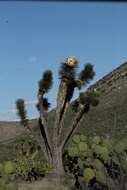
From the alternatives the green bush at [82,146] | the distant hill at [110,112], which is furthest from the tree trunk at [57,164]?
the distant hill at [110,112]

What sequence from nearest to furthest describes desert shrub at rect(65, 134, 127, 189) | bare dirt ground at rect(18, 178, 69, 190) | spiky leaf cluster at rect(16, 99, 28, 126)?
desert shrub at rect(65, 134, 127, 189), bare dirt ground at rect(18, 178, 69, 190), spiky leaf cluster at rect(16, 99, 28, 126)

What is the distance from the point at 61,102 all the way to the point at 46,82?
124cm

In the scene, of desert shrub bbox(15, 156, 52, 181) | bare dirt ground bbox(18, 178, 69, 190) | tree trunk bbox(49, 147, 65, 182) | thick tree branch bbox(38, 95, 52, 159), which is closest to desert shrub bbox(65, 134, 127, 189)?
bare dirt ground bbox(18, 178, 69, 190)

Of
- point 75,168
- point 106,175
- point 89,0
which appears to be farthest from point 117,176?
point 89,0

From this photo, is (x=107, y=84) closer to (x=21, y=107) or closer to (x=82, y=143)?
(x=21, y=107)

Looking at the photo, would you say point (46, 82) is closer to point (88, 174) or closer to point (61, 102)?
point (61, 102)

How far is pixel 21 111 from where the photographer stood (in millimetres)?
17938

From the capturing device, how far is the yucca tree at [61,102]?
17.0 metres

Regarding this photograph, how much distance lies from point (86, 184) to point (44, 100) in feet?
25.4

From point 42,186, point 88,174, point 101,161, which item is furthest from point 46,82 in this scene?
point 88,174

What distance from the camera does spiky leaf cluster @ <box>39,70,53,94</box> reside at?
666 inches

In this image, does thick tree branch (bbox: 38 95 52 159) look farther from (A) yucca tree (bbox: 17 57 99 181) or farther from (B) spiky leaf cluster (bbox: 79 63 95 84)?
(B) spiky leaf cluster (bbox: 79 63 95 84)

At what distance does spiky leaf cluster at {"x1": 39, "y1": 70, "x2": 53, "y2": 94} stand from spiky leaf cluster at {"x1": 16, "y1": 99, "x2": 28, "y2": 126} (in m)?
0.84

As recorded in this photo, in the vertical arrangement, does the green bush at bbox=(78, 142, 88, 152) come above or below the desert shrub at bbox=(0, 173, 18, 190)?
above
